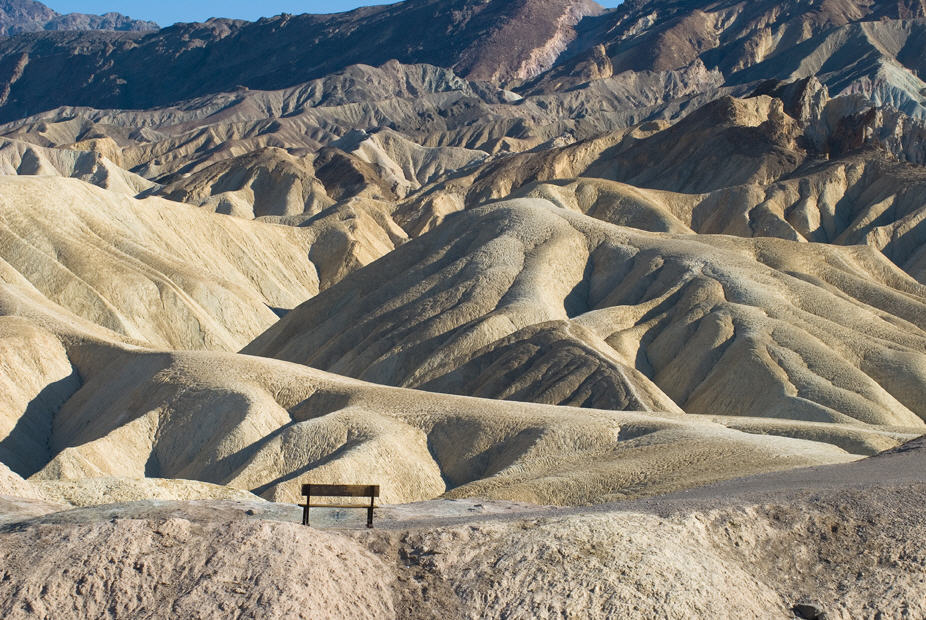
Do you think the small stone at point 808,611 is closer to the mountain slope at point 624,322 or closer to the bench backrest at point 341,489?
the bench backrest at point 341,489

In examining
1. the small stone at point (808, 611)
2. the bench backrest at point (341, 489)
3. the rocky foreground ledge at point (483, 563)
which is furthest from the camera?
the bench backrest at point (341, 489)

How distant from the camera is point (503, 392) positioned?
63406mm

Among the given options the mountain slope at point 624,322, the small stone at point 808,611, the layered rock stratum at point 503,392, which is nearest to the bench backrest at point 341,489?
the layered rock stratum at point 503,392

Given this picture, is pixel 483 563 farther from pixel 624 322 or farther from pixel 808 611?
pixel 624 322

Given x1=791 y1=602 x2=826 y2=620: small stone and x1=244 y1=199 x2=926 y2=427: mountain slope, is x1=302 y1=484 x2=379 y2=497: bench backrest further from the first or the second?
x1=244 y1=199 x2=926 y2=427: mountain slope

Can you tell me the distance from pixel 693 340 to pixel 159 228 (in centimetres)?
5670

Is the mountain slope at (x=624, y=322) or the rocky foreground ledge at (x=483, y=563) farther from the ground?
the rocky foreground ledge at (x=483, y=563)

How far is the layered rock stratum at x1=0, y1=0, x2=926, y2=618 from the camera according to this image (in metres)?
17.5

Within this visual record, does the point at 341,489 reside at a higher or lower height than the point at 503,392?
higher

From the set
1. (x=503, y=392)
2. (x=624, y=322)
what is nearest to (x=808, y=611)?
(x=503, y=392)

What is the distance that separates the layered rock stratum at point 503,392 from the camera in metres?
17.5

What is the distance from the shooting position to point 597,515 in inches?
768

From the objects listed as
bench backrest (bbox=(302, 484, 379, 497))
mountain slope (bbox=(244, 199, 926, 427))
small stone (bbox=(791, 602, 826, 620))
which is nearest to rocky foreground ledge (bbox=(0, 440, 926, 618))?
small stone (bbox=(791, 602, 826, 620))

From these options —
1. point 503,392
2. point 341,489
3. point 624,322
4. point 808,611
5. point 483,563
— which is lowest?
point 624,322
